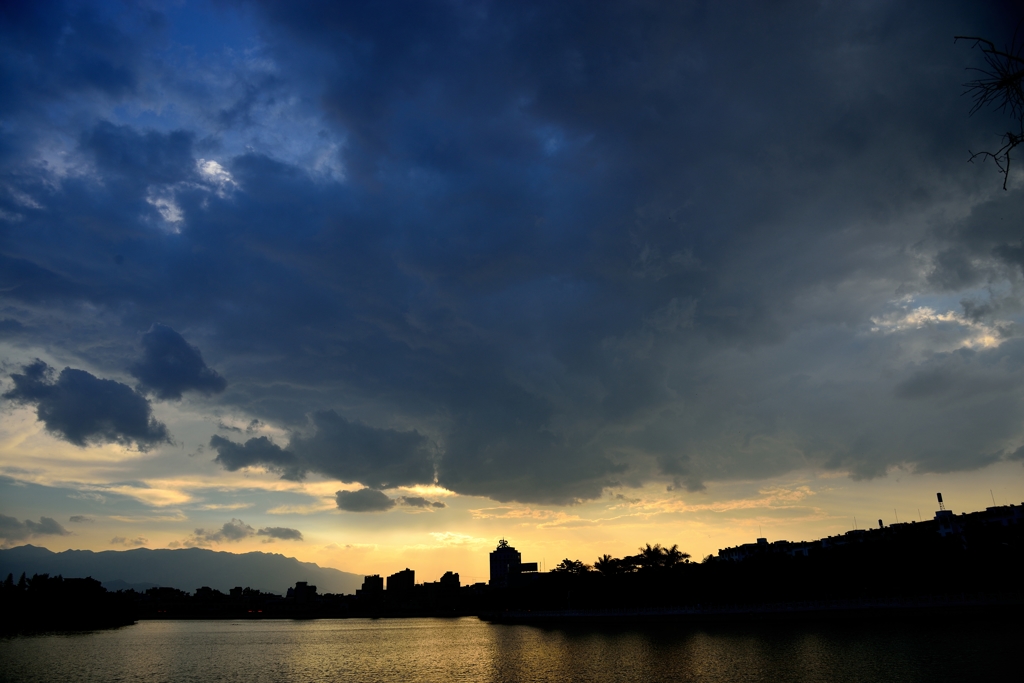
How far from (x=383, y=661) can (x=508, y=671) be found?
96.8 ft

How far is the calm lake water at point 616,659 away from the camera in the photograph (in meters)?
55.7

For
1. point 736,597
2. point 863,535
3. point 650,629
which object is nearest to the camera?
point 650,629

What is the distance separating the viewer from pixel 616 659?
77.0 meters

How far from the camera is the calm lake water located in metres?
55.7

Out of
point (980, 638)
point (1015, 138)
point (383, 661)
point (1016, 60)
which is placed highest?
point (1016, 60)

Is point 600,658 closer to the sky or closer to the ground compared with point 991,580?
closer to the ground

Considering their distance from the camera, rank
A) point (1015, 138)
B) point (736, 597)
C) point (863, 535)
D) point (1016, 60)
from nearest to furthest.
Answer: point (1016, 60), point (1015, 138), point (736, 597), point (863, 535)

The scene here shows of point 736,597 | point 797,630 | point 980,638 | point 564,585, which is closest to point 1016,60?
point 980,638

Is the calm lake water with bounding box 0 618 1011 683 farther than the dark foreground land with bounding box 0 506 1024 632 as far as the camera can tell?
No

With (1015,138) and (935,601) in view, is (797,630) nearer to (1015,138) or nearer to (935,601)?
(935,601)

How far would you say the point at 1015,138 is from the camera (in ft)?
37.9

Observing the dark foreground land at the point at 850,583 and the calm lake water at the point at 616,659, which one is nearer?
the calm lake water at the point at 616,659

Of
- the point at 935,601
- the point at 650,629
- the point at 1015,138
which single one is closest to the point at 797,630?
the point at 935,601

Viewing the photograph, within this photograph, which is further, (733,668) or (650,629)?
(650,629)
